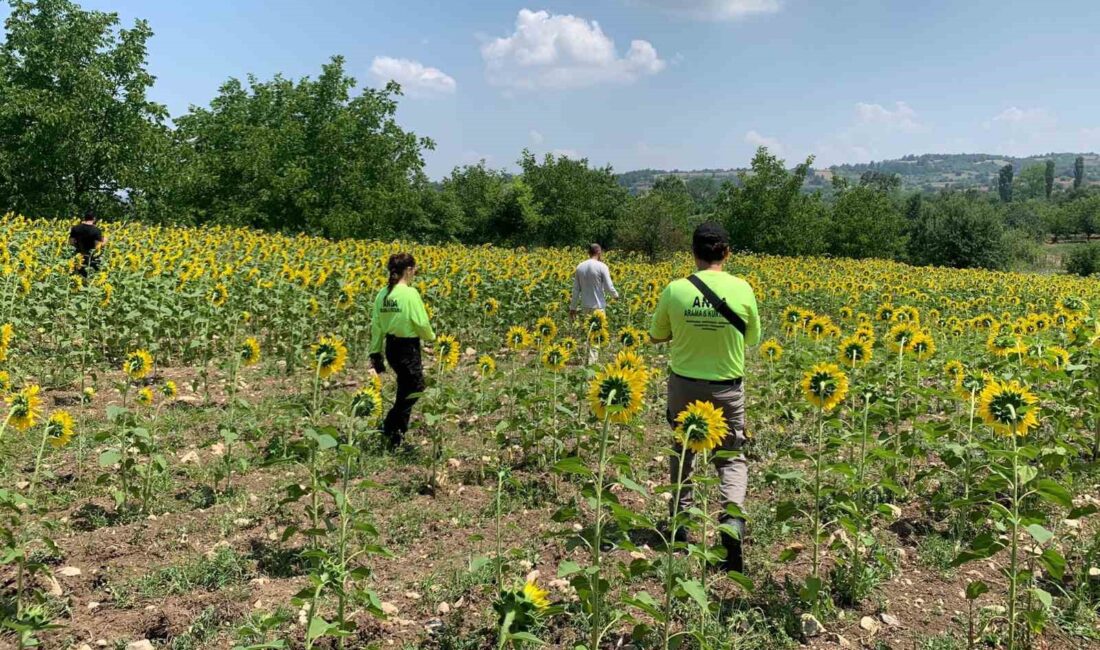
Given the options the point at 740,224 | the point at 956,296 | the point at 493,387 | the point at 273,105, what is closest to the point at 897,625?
the point at 493,387

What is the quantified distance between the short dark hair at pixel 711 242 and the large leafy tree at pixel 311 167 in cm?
2767

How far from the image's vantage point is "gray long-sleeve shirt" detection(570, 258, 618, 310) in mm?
8852

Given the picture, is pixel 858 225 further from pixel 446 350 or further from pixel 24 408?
pixel 24 408

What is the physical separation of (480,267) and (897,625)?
11.8 m

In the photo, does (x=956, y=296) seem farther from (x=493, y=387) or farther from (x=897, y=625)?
(x=897, y=625)

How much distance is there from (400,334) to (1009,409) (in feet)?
14.0

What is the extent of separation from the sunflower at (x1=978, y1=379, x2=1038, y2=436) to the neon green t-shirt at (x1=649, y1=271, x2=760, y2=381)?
44.9 inches

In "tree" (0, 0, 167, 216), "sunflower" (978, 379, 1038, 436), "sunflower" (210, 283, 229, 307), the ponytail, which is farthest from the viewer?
"tree" (0, 0, 167, 216)

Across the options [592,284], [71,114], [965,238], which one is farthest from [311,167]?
[965,238]

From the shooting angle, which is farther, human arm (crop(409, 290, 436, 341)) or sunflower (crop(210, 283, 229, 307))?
sunflower (crop(210, 283, 229, 307))

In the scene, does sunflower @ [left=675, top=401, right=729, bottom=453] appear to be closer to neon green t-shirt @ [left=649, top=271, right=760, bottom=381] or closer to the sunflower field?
the sunflower field

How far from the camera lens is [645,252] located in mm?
33531

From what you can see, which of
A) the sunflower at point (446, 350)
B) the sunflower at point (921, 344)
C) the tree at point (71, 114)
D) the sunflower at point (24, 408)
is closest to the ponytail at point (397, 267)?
the sunflower at point (446, 350)

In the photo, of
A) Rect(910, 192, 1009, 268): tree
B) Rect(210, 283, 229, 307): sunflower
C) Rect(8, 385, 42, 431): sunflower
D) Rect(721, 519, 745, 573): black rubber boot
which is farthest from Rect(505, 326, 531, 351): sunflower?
Rect(910, 192, 1009, 268): tree
